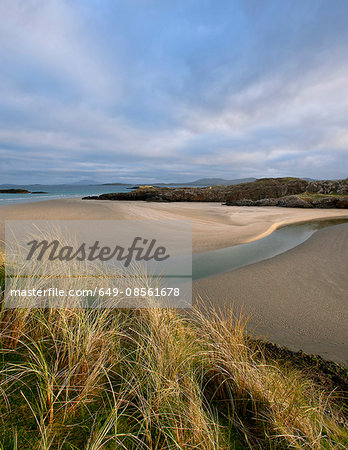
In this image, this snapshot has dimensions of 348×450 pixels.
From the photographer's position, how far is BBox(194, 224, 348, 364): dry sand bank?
10.2ft

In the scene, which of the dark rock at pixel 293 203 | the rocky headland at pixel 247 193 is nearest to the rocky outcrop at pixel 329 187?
the rocky headland at pixel 247 193

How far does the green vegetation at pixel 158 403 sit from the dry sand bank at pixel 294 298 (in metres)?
0.86

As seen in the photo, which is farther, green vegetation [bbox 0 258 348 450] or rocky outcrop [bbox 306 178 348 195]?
rocky outcrop [bbox 306 178 348 195]

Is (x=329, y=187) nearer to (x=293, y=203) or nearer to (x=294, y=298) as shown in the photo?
(x=293, y=203)

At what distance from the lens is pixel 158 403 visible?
1.66 meters

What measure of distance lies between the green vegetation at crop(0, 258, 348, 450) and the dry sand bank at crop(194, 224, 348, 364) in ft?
2.81

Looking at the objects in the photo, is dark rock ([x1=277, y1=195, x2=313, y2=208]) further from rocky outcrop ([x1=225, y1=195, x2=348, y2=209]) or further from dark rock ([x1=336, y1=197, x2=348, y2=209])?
dark rock ([x1=336, y1=197, x2=348, y2=209])

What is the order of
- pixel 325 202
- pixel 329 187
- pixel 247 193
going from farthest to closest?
1. pixel 247 193
2. pixel 329 187
3. pixel 325 202

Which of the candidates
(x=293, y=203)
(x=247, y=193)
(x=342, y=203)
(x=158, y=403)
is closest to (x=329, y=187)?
(x=342, y=203)

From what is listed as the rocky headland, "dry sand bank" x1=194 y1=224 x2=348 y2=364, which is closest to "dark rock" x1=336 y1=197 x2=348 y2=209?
the rocky headland

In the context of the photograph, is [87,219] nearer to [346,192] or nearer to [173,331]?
[173,331]

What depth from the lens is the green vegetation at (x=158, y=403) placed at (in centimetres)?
145

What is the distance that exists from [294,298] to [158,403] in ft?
11.1

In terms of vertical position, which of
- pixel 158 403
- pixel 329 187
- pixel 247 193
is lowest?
pixel 158 403
